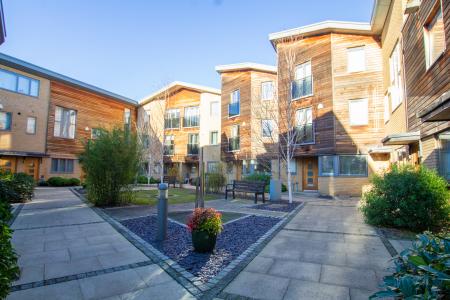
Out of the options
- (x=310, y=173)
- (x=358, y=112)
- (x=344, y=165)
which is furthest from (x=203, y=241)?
(x=310, y=173)

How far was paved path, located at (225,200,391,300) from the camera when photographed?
305 cm

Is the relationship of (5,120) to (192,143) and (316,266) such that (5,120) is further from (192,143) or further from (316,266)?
(316,266)

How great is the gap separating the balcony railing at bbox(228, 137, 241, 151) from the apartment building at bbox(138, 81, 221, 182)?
258cm

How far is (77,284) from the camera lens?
3.22 m

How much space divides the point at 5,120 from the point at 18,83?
3.11 metres

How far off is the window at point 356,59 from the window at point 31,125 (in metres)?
24.0

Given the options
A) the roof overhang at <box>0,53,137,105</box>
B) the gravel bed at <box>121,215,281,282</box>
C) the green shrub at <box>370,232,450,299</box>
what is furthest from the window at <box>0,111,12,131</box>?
the green shrub at <box>370,232,450,299</box>

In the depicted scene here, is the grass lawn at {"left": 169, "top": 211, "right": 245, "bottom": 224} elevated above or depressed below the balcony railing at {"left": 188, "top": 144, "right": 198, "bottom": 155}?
below

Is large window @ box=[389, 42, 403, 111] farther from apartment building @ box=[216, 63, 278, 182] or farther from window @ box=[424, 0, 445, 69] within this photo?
apartment building @ box=[216, 63, 278, 182]

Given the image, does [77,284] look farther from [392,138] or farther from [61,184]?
[61,184]

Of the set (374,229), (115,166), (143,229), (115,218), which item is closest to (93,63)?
(115,166)

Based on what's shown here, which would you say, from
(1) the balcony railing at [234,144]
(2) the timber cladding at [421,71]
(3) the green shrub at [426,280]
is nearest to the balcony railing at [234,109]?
(1) the balcony railing at [234,144]

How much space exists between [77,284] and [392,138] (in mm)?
9875

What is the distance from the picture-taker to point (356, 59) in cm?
1504
